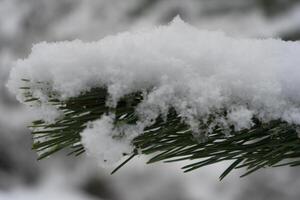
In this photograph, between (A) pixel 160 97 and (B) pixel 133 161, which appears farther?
(B) pixel 133 161

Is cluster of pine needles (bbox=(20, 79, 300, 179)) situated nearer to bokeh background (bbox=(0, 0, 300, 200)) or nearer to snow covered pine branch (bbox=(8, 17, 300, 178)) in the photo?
snow covered pine branch (bbox=(8, 17, 300, 178))

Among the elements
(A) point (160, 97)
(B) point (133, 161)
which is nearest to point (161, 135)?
(A) point (160, 97)

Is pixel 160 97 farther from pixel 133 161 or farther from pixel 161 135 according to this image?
pixel 133 161

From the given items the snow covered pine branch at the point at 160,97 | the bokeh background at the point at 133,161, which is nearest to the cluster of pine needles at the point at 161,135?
the snow covered pine branch at the point at 160,97

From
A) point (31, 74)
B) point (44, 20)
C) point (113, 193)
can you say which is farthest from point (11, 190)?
point (31, 74)

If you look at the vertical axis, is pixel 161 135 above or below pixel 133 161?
above

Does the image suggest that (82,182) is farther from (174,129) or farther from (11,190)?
(174,129)
